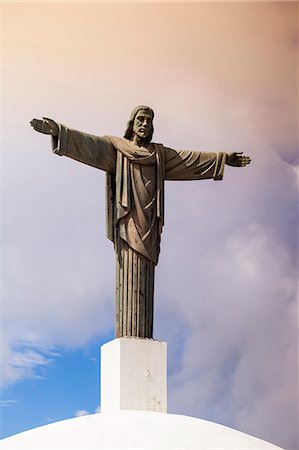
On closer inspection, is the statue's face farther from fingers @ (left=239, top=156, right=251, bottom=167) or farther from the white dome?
the white dome

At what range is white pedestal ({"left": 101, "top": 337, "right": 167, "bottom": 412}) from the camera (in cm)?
1321

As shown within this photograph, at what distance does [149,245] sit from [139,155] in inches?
59.1

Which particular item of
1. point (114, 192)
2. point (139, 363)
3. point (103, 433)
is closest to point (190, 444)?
point (103, 433)

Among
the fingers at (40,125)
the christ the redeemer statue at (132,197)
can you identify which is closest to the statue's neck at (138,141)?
the christ the redeemer statue at (132,197)

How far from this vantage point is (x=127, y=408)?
13.1m

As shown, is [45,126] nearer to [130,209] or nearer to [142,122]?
[142,122]

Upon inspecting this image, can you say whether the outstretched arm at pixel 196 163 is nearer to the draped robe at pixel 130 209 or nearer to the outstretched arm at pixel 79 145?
the draped robe at pixel 130 209

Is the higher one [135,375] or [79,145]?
[79,145]

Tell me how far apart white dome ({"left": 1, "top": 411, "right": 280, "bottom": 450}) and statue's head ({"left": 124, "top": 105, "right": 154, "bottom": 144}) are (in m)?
4.55

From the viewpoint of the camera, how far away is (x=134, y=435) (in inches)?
459

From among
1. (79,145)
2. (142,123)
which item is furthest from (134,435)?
(142,123)

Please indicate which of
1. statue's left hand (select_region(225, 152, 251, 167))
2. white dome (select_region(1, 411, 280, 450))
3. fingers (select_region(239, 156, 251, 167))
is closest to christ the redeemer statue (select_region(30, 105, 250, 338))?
statue's left hand (select_region(225, 152, 251, 167))

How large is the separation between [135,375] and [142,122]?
4.15 m

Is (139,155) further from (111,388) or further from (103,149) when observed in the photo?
(111,388)
